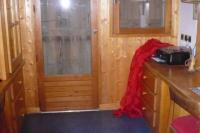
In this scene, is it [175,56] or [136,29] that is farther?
[136,29]

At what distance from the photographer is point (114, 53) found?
140 inches

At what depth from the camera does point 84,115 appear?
3.54 metres

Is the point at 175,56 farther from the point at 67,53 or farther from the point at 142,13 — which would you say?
the point at 67,53

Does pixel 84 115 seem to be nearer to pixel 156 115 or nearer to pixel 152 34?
pixel 156 115

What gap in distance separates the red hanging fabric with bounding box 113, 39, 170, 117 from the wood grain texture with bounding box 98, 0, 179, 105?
0.20 meters

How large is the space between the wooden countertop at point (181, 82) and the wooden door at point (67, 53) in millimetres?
926

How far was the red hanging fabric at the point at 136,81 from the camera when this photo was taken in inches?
126

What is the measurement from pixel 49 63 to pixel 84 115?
810 millimetres

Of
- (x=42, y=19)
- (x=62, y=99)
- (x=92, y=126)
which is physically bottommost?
(x=92, y=126)

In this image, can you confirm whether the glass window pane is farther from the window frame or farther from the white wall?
the white wall

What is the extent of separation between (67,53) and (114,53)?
1.99ft

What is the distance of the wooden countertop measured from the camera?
67.9 inches

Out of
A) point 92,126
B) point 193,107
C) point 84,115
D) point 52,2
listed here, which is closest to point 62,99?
point 84,115

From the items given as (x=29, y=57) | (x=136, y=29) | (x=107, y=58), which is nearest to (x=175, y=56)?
(x=136, y=29)
